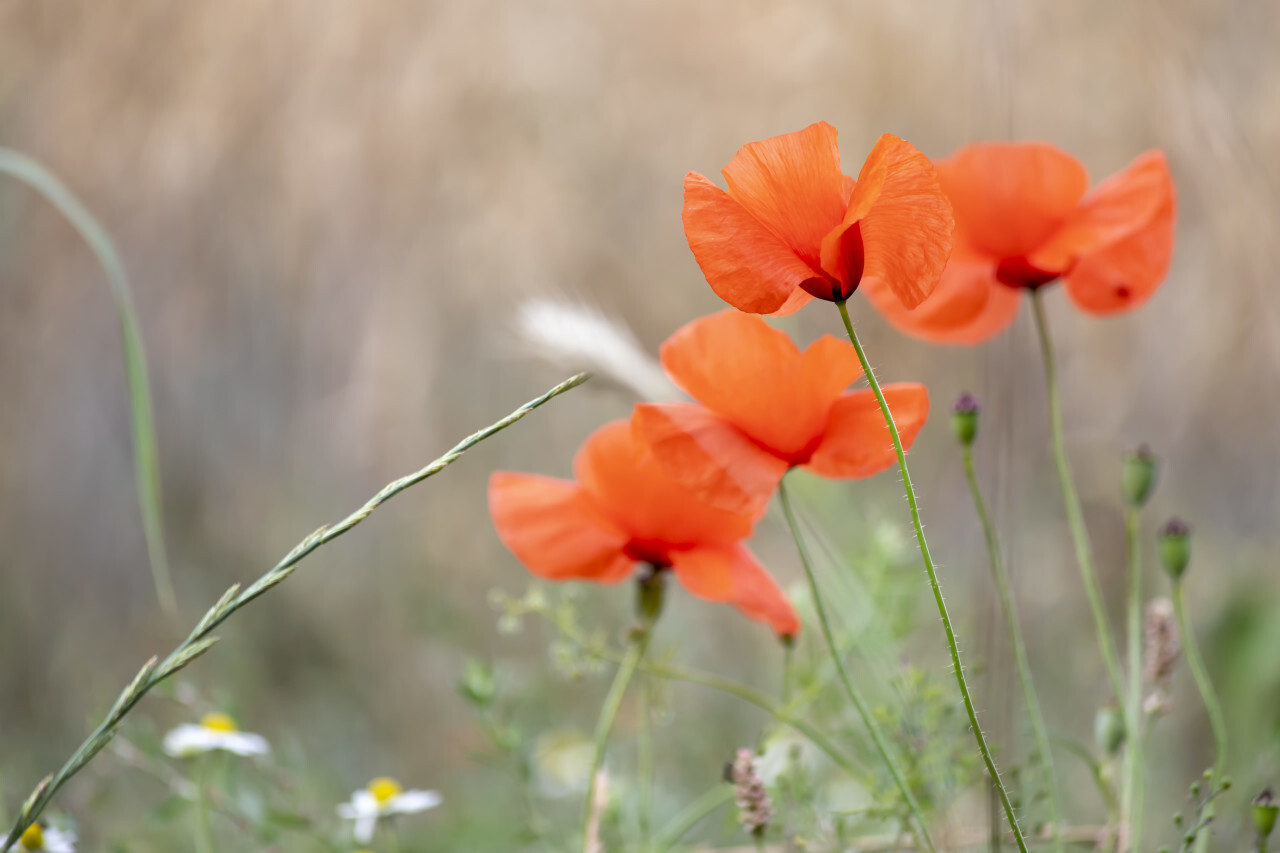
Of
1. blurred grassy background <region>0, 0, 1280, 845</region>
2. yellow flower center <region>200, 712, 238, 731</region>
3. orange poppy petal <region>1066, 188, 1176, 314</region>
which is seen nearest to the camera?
orange poppy petal <region>1066, 188, 1176, 314</region>

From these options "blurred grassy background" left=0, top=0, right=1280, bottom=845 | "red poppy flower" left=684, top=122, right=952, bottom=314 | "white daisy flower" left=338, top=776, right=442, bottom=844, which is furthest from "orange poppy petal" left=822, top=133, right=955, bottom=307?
"blurred grassy background" left=0, top=0, right=1280, bottom=845

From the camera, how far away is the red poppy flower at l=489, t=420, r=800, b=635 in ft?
0.99

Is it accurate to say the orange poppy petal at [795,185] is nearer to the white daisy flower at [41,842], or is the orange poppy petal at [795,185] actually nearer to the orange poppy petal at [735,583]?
the orange poppy petal at [735,583]

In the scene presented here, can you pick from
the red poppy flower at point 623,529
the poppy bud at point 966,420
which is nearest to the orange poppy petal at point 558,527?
the red poppy flower at point 623,529

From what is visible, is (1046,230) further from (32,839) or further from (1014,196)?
(32,839)

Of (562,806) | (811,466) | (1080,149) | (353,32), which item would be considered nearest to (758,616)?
(811,466)

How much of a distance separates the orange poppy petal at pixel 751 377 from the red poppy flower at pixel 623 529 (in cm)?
3

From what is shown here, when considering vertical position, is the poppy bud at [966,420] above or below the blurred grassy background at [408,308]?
below

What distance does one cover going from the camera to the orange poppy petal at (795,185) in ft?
0.77

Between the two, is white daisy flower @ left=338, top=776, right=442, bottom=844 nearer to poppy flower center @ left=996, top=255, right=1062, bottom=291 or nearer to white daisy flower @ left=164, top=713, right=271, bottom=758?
white daisy flower @ left=164, top=713, right=271, bottom=758

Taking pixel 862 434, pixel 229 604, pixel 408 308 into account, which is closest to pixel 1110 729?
pixel 862 434

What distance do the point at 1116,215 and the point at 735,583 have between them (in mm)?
165

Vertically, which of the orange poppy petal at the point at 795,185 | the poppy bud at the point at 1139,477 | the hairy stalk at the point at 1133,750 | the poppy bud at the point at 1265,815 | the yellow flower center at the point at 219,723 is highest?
the yellow flower center at the point at 219,723

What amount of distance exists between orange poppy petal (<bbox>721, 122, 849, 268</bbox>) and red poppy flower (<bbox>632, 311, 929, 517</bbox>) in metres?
0.03
